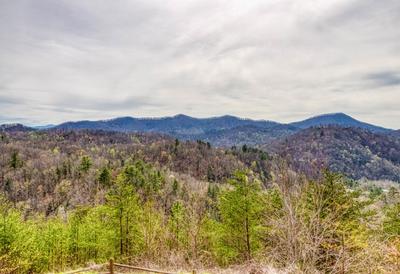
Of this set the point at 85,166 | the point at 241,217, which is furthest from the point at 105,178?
the point at 241,217

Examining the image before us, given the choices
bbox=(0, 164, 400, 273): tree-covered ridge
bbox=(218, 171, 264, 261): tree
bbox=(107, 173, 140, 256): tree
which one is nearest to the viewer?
bbox=(0, 164, 400, 273): tree-covered ridge

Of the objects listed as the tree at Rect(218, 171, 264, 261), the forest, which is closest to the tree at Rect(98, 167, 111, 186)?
the forest

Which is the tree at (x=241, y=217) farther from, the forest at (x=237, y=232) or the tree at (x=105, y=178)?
the tree at (x=105, y=178)

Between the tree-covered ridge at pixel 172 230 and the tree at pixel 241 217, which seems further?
the tree at pixel 241 217

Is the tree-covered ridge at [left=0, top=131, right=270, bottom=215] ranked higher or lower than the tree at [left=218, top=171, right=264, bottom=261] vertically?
lower

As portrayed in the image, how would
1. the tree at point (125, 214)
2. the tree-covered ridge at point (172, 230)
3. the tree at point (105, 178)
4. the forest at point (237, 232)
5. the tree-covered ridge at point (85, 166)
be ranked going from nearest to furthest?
the forest at point (237, 232) → the tree-covered ridge at point (172, 230) → the tree at point (125, 214) → the tree at point (105, 178) → the tree-covered ridge at point (85, 166)

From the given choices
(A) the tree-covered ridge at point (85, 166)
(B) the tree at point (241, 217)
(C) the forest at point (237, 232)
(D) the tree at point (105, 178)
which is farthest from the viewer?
(A) the tree-covered ridge at point (85, 166)

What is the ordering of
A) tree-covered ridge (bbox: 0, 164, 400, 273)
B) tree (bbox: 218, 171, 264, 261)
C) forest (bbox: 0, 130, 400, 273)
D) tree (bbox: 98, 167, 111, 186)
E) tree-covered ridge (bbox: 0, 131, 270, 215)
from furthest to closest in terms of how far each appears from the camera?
tree-covered ridge (bbox: 0, 131, 270, 215) → tree (bbox: 98, 167, 111, 186) → tree (bbox: 218, 171, 264, 261) → tree-covered ridge (bbox: 0, 164, 400, 273) → forest (bbox: 0, 130, 400, 273)

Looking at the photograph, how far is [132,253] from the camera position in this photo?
2472cm

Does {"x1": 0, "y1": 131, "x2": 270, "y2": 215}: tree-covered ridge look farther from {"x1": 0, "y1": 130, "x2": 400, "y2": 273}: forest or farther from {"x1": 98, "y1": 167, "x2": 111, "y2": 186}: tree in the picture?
{"x1": 0, "y1": 130, "x2": 400, "y2": 273}: forest

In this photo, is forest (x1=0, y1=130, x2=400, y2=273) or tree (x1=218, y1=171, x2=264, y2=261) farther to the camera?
tree (x1=218, y1=171, x2=264, y2=261)

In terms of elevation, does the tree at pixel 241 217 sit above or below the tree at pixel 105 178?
above

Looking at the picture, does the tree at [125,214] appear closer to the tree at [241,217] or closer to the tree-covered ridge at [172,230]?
the tree-covered ridge at [172,230]

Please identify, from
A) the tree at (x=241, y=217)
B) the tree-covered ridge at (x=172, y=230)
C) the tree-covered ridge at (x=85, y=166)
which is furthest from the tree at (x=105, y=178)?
the tree at (x=241, y=217)
